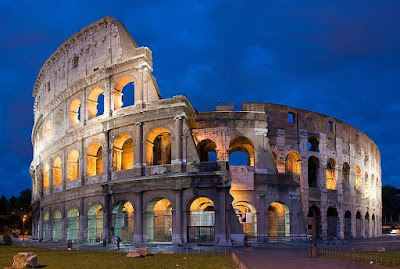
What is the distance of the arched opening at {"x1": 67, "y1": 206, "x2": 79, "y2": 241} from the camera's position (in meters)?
34.4

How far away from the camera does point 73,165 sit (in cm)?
3622

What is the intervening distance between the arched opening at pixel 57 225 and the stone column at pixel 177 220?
1365cm

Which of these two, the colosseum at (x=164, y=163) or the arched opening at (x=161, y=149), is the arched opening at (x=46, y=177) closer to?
the colosseum at (x=164, y=163)

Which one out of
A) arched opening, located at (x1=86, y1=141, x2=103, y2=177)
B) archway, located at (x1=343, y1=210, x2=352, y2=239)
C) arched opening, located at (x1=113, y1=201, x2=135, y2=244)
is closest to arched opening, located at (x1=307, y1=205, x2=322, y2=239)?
archway, located at (x1=343, y1=210, x2=352, y2=239)

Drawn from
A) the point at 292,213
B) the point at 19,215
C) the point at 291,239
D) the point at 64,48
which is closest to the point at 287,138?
the point at 292,213

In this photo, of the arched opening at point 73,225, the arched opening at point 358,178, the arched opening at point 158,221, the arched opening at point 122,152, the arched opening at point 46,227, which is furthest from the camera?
the arched opening at point 358,178

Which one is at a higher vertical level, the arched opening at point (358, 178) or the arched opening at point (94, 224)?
the arched opening at point (358, 178)

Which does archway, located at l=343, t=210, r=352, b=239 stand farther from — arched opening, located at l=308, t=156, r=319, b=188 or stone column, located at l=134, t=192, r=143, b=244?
stone column, located at l=134, t=192, r=143, b=244

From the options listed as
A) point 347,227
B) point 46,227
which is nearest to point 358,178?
point 347,227

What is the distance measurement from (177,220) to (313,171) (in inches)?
681

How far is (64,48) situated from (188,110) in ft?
48.7

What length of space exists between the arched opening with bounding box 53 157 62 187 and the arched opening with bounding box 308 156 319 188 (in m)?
22.0

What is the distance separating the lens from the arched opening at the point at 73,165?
35.8 meters

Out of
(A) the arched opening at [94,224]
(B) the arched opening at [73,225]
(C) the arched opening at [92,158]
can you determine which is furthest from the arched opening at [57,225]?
(C) the arched opening at [92,158]
